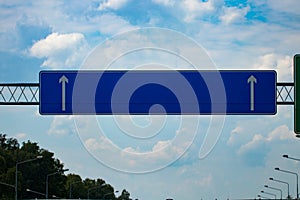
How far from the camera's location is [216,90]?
124 ft

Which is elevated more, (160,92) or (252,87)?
(252,87)

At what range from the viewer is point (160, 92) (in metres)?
37.7

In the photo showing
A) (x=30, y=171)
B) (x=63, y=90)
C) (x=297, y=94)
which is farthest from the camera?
(x=30, y=171)

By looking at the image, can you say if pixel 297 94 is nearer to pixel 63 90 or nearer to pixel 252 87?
pixel 252 87

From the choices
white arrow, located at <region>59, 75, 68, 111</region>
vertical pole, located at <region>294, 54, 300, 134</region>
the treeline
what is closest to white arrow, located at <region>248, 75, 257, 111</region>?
vertical pole, located at <region>294, 54, 300, 134</region>

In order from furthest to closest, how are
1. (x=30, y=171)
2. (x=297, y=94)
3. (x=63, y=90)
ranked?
1. (x=30, y=171)
2. (x=297, y=94)
3. (x=63, y=90)

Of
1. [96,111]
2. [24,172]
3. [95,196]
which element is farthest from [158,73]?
[95,196]

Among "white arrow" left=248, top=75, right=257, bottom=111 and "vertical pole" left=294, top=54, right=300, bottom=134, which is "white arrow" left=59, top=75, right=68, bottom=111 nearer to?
"white arrow" left=248, top=75, right=257, bottom=111

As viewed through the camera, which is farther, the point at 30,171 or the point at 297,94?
the point at 30,171

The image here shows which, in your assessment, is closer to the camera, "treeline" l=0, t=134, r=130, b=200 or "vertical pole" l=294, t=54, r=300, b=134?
"vertical pole" l=294, t=54, r=300, b=134

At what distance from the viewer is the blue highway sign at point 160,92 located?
123ft

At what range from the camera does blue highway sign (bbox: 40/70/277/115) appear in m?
37.6

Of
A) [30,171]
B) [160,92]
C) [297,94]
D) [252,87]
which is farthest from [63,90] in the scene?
[30,171]

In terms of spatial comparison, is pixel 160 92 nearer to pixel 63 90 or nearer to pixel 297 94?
pixel 63 90
